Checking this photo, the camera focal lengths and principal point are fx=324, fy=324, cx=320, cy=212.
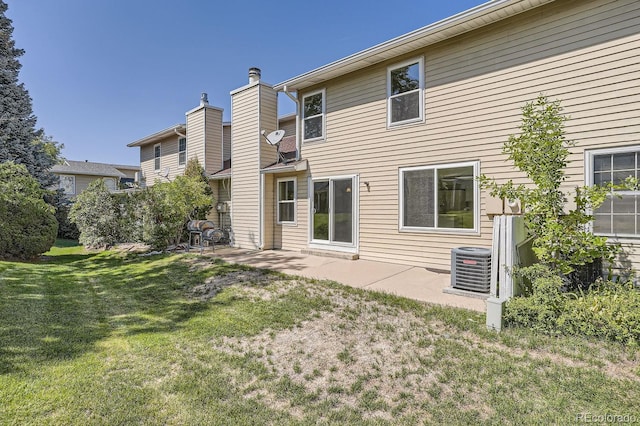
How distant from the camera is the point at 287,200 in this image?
10.5 m

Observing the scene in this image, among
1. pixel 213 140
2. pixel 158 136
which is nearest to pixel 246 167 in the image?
pixel 213 140

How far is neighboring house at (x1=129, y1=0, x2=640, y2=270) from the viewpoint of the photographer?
5.40 meters

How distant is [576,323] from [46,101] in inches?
877

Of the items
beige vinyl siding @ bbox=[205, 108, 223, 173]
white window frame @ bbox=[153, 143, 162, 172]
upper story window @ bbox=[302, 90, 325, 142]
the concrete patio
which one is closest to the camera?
the concrete patio

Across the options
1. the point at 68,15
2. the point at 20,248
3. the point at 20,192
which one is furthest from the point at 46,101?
the point at 20,248

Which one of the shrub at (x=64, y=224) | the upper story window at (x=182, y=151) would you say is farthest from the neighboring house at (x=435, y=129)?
the shrub at (x=64, y=224)

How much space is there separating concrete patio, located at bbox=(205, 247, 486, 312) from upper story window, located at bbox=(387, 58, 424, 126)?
354 cm

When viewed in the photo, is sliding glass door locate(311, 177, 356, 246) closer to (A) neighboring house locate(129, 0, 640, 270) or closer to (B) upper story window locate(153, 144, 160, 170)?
(A) neighboring house locate(129, 0, 640, 270)

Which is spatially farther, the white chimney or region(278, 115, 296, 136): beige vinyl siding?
region(278, 115, 296, 136): beige vinyl siding

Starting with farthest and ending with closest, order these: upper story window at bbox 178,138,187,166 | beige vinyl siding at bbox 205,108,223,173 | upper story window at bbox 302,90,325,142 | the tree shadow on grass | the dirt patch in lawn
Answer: upper story window at bbox 178,138,187,166 → beige vinyl siding at bbox 205,108,223,173 → upper story window at bbox 302,90,325,142 → the dirt patch in lawn → the tree shadow on grass

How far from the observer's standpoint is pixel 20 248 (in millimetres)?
9406

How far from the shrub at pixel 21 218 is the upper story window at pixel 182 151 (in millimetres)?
5811

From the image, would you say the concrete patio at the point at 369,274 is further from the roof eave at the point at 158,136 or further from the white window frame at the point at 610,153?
the roof eave at the point at 158,136

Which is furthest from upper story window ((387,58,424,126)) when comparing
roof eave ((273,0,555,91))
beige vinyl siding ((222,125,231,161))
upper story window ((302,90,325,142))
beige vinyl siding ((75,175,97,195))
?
beige vinyl siding ((75,175,97,195))
